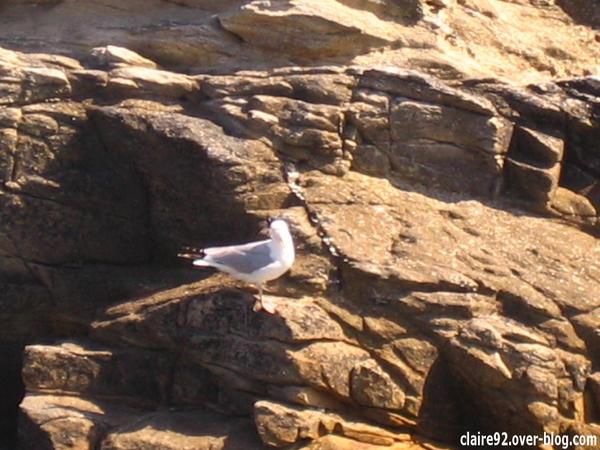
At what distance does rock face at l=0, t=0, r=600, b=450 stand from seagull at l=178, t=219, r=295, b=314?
0.27 meters

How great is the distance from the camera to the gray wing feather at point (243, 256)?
11.6 m

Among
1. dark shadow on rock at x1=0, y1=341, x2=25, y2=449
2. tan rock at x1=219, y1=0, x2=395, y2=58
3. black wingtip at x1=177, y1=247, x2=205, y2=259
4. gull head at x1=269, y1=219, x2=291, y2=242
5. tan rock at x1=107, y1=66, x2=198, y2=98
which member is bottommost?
dark shadow on rock at x1=0, y1=341, x2=25, y2=449

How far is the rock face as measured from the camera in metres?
11.6

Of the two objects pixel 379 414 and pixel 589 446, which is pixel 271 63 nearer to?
pixel 379 414

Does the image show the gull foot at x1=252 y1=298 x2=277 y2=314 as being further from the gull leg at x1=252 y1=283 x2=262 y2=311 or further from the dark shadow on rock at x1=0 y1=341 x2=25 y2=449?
the dark shadow on rock at x1=0 y1=341 x2=25 y2=449

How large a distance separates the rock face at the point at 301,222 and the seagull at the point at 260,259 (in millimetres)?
274

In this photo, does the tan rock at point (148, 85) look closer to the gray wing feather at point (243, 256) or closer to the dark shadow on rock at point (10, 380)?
the gray wing feather at point (243, 256)

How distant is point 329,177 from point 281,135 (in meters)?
0.59

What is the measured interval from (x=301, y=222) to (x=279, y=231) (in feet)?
2.57

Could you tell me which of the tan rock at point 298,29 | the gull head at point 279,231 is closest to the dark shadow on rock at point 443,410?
the gull head at point 279,231

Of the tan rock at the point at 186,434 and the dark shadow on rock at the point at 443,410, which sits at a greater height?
the dark shadow on rock at the point at 443,410

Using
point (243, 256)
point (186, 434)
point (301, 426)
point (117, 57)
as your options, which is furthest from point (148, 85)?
point (301, 426)

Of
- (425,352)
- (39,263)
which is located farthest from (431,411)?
(39,263)

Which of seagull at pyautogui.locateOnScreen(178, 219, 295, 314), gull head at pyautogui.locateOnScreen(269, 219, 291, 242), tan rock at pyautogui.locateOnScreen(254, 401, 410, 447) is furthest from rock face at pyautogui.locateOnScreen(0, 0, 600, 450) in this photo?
gull head at pyautogui.locateOnScreen(269, 219, 291, 242)
